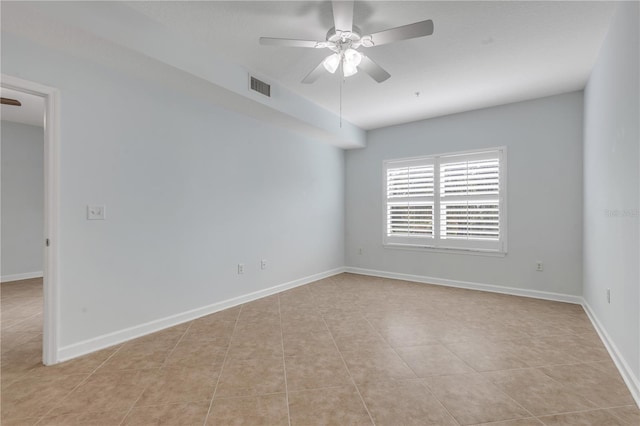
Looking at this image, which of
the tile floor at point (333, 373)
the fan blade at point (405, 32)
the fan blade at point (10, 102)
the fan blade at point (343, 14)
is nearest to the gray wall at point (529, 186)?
the tile floor at point (333, 373)

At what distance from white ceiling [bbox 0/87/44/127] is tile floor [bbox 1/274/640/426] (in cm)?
289

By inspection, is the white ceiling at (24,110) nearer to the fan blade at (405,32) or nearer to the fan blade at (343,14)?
the fan blade at (343,14)

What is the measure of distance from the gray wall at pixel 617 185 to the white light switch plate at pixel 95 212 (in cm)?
394

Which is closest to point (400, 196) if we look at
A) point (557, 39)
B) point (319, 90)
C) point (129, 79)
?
point (319, 90)

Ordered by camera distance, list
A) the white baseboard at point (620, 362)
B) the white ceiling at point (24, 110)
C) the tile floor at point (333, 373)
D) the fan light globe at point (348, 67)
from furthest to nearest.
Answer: the white ceiling at point (24, 110)
the fan light globe at point (348, 67)
the white baseboard at point (620, 362)
the tile floor at point (333, 373)

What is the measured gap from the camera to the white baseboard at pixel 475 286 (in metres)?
4.01

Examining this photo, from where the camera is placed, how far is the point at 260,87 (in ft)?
11.5

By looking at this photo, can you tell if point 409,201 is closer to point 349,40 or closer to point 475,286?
point 475,286

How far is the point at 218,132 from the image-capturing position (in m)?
3.68

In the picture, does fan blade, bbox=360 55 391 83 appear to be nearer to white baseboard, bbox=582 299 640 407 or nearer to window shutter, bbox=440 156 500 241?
window shutter, bbox=440 156 500 241

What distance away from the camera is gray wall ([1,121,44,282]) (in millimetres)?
5242

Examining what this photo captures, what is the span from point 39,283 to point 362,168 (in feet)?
19.2

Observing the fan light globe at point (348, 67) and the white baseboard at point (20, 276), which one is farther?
the white baseboard at point (20, 276)

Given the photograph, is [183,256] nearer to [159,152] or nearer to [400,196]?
[159,152]
